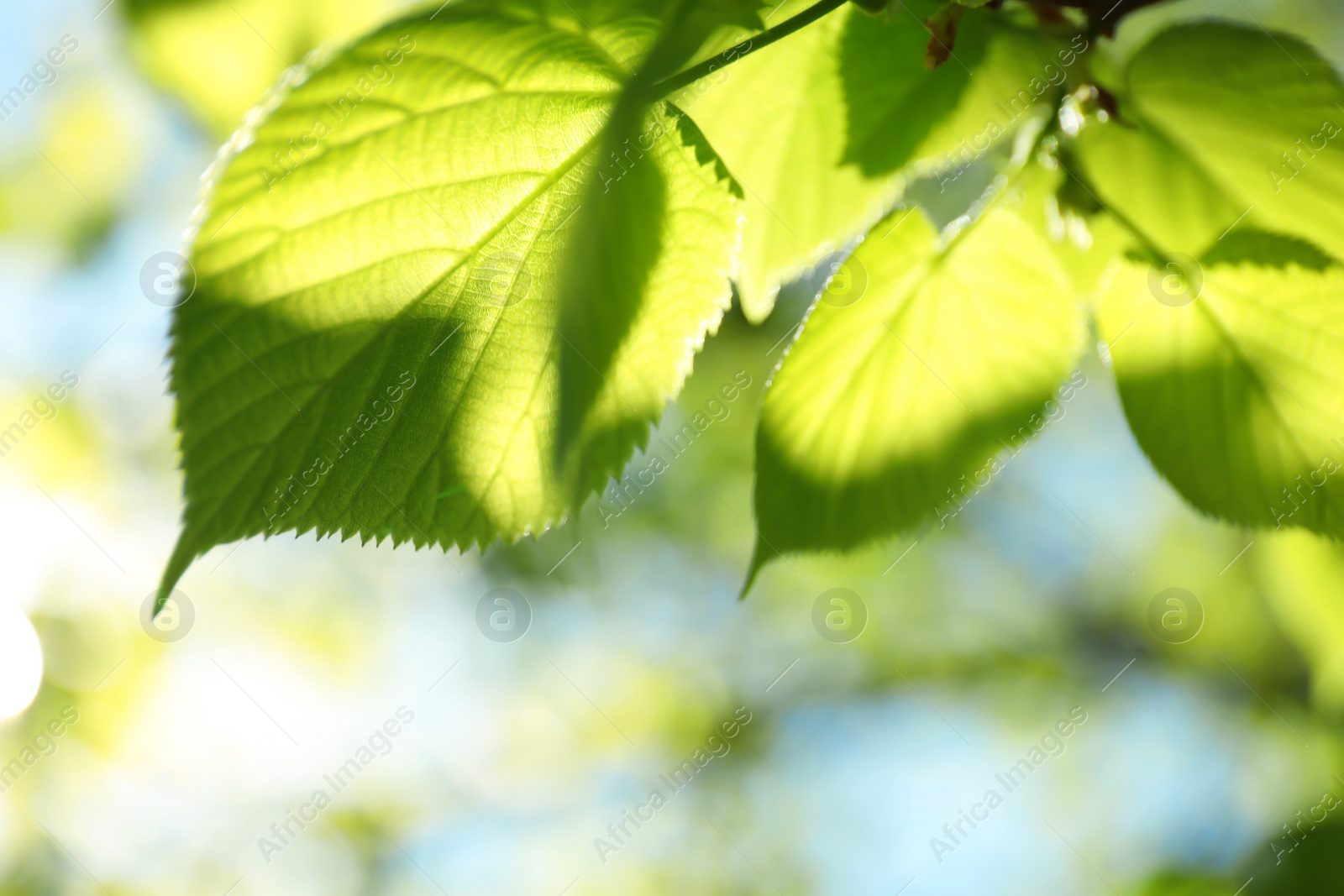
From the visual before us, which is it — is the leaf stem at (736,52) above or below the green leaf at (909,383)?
above

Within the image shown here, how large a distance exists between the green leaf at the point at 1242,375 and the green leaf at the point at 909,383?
2.2 inches

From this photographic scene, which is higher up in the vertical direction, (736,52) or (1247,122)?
(736,52)

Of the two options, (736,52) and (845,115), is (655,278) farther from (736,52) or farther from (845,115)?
(845,115)

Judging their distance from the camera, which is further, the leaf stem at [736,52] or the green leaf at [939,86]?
the green leaf at [939,86]

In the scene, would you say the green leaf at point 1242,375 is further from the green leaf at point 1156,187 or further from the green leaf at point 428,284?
the green leaf at point 428,284

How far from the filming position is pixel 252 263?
438 mm

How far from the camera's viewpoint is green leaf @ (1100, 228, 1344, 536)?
0.57 meters

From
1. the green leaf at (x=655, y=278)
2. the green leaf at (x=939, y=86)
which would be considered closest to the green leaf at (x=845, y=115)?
the green leaf at (x=939, y=86)

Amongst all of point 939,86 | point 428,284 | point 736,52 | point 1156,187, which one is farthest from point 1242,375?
point 428,284

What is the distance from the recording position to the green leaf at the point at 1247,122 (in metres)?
0.54

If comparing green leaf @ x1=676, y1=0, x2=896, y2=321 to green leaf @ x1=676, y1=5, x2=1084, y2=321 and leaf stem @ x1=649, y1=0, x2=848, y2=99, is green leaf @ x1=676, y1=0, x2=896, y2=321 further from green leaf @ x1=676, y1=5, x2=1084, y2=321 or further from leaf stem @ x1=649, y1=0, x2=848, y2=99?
leaf stem @ x1=649, y1=0, x2=848, y2=99

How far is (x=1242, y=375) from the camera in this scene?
1.98ft

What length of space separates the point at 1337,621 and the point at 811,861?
4186mm

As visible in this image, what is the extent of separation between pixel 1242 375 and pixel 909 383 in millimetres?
219
